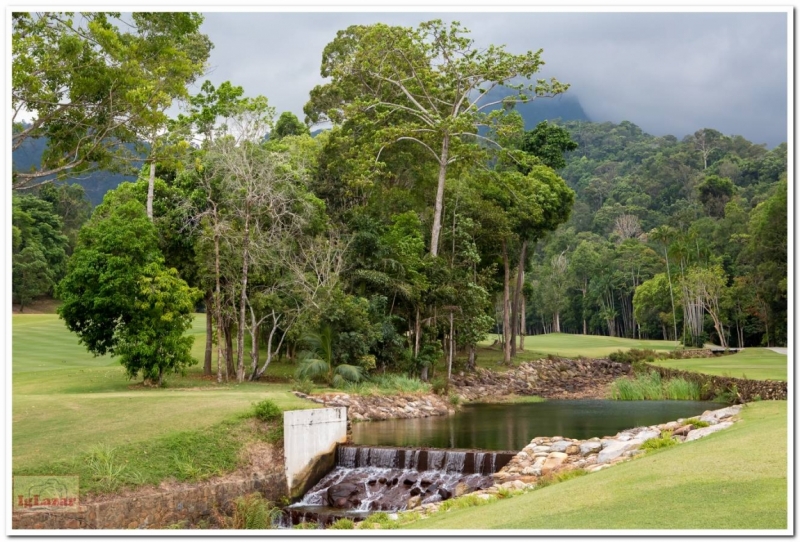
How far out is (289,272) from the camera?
25.5 meters

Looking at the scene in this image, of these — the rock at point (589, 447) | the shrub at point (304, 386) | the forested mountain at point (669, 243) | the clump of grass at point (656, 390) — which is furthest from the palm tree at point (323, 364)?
the forested mountain at point (669, 243)

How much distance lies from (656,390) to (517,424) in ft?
24.6

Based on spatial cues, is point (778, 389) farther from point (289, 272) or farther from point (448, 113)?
point (448, 113)

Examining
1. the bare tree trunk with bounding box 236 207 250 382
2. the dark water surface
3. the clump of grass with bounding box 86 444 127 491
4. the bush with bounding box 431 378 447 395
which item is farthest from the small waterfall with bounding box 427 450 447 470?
the bush with bounding box 431 378 447 395

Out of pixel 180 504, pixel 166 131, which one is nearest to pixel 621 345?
pixel 166 131

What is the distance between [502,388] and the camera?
32.8 meters

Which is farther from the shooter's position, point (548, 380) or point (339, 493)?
point (548, 380)

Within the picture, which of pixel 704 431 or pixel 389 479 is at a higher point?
pixel 704 431

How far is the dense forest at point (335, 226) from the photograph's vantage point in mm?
20281

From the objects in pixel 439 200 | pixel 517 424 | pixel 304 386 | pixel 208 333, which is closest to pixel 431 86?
pixel 439 200

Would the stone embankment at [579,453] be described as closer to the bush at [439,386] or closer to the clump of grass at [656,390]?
the clump of grass at [656,390]

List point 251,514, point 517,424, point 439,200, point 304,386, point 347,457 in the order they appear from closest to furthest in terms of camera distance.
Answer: point 251,514 → point 347,457 → point 517,424 → point 304,386 → point 439,200

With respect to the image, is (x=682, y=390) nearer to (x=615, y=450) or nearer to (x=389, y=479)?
(x=615, y=450)
